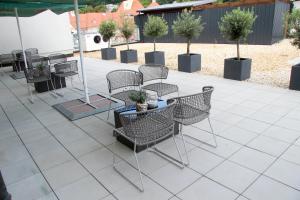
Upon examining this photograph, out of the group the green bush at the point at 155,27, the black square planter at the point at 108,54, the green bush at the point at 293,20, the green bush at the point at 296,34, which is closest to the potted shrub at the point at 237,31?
the green bush at the point at 293,20

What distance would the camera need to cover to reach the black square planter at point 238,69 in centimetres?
577

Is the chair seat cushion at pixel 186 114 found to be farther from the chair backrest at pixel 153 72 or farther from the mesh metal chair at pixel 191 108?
the chair backrest at pixel 153 72

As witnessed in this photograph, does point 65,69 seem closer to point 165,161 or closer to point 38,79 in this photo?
point 38,79

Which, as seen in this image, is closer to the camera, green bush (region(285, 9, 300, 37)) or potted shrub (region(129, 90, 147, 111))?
potted shrub (region(129, 90, 147, 111))

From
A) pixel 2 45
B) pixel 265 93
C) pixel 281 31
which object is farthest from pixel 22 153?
pixel 281 31

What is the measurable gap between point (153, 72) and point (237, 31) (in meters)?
2.57

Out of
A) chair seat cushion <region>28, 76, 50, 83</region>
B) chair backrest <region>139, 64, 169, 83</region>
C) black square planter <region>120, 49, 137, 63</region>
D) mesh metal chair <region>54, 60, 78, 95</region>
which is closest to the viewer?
chair backrest <region>139, 64, 169, 83</region>

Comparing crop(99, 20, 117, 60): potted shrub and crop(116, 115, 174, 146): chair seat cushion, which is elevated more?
crop(99, 20, 117, 60): potted shrub

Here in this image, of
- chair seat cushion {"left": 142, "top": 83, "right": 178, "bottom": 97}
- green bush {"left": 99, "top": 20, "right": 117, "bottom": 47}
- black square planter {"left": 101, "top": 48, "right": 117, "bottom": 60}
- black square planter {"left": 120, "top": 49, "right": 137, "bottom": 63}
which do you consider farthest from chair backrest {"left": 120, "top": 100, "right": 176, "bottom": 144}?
green bush {"left": 99, "top": 20, "right": 117, "bottom": 47}

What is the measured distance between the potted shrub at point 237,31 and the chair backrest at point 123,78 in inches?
110

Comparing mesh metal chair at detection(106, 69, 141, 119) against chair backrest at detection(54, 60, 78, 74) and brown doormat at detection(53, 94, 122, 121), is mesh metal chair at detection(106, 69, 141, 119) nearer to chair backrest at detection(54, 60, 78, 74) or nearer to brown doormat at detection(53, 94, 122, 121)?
brown doormat at detection(53, 94, 122, 121)

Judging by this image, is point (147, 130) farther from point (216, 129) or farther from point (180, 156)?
point (216, 129)

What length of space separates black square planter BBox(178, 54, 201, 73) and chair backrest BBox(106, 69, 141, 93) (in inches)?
121

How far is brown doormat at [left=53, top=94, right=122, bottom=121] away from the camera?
417 cm
